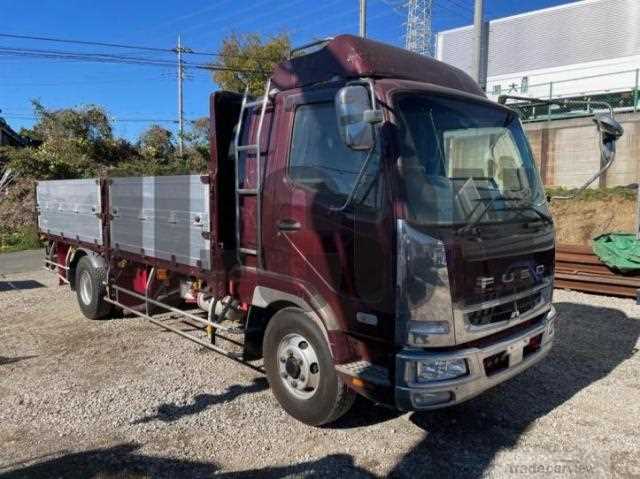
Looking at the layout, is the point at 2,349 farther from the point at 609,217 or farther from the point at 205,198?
the point at 609,217

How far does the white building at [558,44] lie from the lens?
26.5 metres

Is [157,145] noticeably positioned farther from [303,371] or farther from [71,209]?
[303,371]

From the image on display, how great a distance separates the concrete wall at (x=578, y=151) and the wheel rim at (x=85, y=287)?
12200 millimetres

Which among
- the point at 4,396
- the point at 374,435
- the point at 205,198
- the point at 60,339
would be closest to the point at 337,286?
the point at 374,435

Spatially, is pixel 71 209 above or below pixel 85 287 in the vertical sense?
above

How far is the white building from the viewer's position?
26453 millimetres

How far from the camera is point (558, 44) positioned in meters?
29.0

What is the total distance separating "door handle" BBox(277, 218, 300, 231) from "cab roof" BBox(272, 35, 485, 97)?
3.38 feet

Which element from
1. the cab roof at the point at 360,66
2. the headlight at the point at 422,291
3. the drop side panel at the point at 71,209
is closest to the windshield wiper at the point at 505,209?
the headlight at the point at 422,291

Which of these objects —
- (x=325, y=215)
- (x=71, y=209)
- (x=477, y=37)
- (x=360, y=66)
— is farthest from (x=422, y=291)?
(x=477, y=37)

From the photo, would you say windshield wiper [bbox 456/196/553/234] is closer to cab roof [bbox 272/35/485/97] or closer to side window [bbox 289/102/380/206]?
side window [bbox 289/102/380/206]

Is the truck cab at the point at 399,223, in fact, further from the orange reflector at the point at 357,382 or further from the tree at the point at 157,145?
the tree at the point at 157,145

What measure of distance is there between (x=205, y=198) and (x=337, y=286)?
166 cm

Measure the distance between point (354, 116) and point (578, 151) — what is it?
1333 cm
